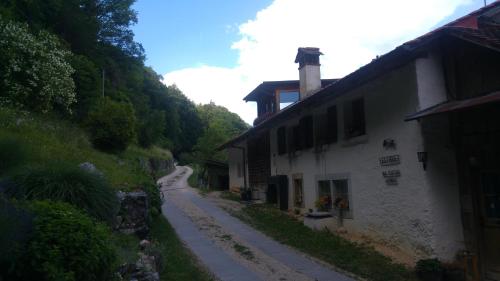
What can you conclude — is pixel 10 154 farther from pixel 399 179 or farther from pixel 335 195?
pixel 335 195

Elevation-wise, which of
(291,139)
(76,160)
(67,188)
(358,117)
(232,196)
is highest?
(291,139)

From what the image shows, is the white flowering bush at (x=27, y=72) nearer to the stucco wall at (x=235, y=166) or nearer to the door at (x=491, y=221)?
the stucco wall at (x=235, y=166)

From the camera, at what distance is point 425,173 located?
30.6ft

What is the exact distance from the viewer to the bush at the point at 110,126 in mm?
19516

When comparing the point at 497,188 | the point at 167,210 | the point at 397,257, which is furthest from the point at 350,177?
the point at 167,210

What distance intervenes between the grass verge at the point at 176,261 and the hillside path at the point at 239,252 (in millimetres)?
254

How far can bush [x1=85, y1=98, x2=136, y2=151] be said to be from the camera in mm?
19516

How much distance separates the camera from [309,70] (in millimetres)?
19469

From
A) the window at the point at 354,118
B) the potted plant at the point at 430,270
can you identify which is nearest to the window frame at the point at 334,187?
the window at the point at 354,118

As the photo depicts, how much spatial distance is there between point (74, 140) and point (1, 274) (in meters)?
11.9

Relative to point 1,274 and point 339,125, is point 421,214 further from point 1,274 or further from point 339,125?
point 1,274

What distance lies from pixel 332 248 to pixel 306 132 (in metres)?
5.50

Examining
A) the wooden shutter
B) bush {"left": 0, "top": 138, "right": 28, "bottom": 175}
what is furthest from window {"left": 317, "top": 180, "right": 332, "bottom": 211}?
bush {"left": 0, "top": 138, "right": 28, "bottom": 175}

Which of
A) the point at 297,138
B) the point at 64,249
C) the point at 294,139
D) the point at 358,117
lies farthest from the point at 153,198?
the point at 64,249
